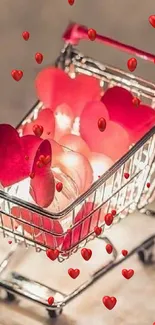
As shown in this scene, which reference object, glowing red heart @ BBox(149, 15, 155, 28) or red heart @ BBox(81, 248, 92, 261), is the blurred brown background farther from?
red heart @ BBox(81, 248, 92, 261)

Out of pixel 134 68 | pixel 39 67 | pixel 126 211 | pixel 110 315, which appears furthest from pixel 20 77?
pixel 110 315

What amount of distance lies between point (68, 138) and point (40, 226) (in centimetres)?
14

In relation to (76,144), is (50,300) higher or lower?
lower

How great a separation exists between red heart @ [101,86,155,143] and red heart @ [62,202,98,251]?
120 millimetres

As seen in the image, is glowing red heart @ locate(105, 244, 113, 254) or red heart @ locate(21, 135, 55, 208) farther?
glowing red heart @ locate(105, 244, 113, 254)

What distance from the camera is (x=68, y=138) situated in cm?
110

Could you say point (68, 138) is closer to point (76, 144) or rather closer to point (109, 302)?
point (76, 144)

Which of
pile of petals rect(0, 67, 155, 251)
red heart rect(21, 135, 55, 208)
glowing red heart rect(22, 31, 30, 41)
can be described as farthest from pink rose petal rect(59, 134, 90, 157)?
glowing red heart rect(22, 31, 30, 41)

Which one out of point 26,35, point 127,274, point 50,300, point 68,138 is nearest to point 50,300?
point 50,300

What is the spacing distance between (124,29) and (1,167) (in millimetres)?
543

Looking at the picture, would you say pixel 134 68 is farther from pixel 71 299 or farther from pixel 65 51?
pixel 71 299

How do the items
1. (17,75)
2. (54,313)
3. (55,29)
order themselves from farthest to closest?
(55,29) → (17,75) → (54,313)

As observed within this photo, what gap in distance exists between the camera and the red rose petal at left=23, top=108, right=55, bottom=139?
1.10 metres

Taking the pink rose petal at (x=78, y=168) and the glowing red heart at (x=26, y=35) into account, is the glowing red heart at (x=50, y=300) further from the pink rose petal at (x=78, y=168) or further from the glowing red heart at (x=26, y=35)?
the glowing red heart at (x=26, y=35)
